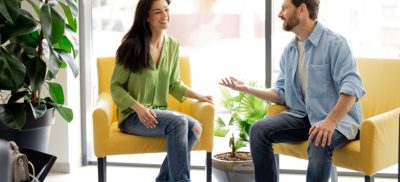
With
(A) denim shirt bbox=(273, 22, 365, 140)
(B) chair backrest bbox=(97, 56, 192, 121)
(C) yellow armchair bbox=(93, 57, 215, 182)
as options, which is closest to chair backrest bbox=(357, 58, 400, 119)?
(A) denim shirt bbox=(273, 22, 365, 140)

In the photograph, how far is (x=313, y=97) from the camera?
321 cm

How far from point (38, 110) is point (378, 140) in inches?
64.6

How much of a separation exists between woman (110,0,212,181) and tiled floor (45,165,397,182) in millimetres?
605

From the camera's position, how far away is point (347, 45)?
3.15 metres

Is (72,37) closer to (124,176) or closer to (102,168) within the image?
(102,168)

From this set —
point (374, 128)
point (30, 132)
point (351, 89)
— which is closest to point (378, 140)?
point (374, 128)

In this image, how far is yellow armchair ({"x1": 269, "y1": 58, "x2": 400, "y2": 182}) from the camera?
2.96 m

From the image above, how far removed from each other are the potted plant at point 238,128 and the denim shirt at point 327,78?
16.4 inches

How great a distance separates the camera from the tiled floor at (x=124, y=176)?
4109 mm

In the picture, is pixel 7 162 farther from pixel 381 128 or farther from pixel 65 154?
pixel 65 154

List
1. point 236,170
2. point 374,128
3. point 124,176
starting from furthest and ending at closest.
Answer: point 124,176
point 236,170
point 374,128

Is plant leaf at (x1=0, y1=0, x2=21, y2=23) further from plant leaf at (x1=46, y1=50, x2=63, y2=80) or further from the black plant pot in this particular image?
the black plant pot

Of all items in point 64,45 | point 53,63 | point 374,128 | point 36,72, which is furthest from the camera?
point 64,45

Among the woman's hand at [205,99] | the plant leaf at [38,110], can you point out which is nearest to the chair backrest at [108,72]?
the woman's hand at [205,99]
